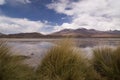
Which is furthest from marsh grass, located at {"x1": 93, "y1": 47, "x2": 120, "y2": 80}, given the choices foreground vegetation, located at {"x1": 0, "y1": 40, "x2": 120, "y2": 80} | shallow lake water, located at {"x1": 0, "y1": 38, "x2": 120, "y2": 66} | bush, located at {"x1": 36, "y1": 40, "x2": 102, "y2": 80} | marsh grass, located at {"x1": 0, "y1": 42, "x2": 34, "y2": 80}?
marsh grass, located at {"x1": 0, "y1": 42, "x2": 34, "y2": 80}

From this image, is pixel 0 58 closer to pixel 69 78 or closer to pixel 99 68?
pixel 69 78

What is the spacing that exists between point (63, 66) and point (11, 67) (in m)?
1.50

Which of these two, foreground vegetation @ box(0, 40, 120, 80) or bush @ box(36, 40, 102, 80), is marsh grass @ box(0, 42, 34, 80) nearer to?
foreground vegetation @ box(0, 40, 120, 80)

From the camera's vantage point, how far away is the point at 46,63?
6.14 metres

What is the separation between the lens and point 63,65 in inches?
237

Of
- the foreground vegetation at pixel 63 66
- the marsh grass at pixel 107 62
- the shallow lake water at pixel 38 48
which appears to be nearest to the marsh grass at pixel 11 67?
the foreground vegetation at pixel 63 66

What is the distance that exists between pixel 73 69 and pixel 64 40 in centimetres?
92

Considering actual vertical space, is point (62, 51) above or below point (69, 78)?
above

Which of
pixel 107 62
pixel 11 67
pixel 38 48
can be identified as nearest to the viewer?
pixel 11 67

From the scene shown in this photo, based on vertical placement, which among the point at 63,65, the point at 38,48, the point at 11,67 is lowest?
the point at 38,48

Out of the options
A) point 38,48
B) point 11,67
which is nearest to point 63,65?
point 11,67

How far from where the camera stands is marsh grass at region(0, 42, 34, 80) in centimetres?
482

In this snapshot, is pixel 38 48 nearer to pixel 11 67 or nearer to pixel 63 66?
pixel 63 66

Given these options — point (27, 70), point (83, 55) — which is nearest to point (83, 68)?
point (83, 55)
